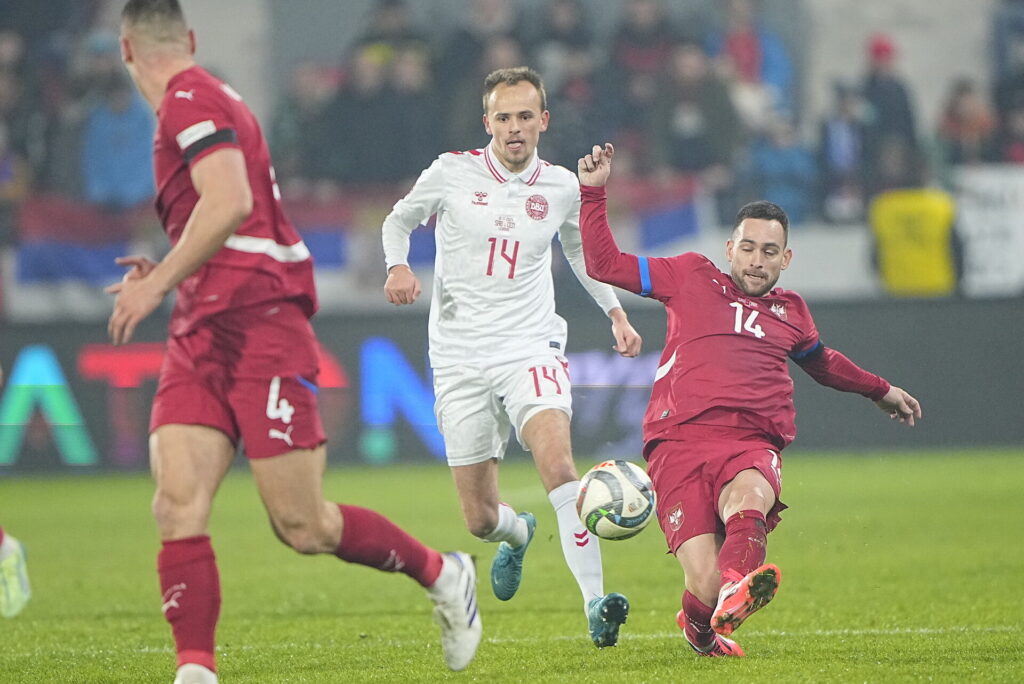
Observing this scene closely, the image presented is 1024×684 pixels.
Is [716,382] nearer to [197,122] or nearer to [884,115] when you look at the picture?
[197,122]

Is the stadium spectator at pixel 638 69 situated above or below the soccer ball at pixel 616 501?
above

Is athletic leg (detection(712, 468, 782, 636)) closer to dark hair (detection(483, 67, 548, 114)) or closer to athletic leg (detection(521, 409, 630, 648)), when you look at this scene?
athletic leg (detection(521, 409, 630, 648))

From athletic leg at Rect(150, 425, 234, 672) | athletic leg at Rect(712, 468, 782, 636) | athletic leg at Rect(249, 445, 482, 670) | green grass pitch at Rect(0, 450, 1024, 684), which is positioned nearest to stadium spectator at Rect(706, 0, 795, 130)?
green grass pitch at Rect(0, 450, 1024, 684)

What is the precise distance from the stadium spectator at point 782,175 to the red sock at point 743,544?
11.4 m

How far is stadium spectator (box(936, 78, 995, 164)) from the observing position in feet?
55.5

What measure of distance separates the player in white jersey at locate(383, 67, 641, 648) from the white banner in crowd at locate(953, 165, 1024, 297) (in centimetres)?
1020

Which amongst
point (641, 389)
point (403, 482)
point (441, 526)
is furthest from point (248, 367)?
point (641, 389)

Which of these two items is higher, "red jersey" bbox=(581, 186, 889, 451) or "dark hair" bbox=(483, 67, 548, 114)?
"dark hair" bbox=(483, 67, 548, 114)

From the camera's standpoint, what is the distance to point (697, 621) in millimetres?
5531

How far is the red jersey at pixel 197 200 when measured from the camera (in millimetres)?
4449

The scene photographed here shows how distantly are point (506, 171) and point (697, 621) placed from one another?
2123 millimetres

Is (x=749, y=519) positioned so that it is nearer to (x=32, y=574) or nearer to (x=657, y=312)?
(x=32, y=574)

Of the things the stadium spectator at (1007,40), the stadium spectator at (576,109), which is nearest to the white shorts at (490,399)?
the stadium spectator at (576,109)

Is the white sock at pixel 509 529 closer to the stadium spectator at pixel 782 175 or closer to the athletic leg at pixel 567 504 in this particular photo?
the athletic leg at pixel 567 504
